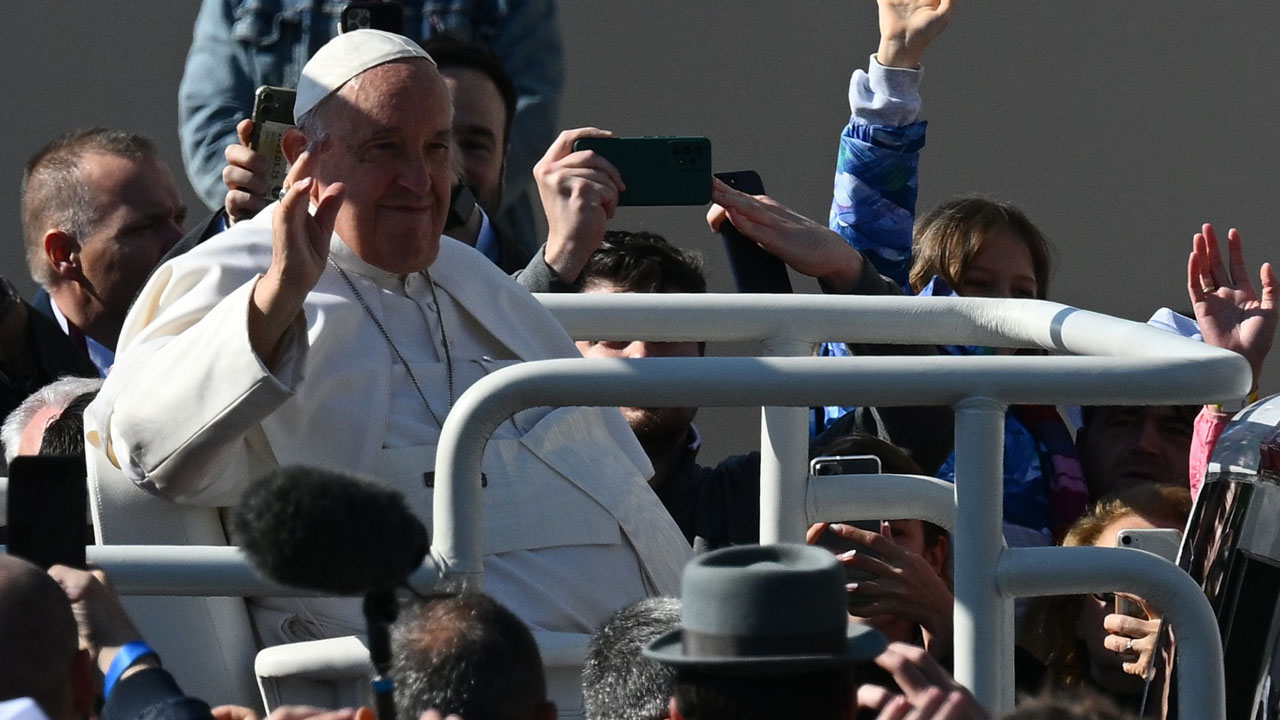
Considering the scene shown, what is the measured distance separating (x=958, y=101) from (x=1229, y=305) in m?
2.11

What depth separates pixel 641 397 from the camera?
2.34 m

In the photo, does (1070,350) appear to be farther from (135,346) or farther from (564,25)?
(564,25)

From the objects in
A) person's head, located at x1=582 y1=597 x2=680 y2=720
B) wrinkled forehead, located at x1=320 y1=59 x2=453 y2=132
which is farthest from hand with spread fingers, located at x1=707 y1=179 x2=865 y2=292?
person's head, located at x1=582 y1=597 x2=680 y2=720

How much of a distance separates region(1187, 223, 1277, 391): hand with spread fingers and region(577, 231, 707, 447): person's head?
3.33ft

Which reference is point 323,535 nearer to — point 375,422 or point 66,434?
point 375,422

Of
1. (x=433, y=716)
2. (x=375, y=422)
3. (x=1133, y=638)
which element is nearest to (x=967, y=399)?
(x=433, y=716)

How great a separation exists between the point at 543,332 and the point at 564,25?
2735 millimetres

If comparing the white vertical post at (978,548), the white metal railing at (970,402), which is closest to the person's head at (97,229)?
the white metal railing at (970,402)

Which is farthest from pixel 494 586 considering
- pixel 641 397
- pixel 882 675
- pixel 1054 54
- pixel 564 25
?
pixel 1054 54

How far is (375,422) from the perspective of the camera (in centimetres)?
317

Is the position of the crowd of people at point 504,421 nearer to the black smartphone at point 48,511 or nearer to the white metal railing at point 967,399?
the black smartphone at point 48,511

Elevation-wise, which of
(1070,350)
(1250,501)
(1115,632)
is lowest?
(1115,632)

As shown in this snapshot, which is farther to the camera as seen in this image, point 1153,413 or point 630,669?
point 1153,413

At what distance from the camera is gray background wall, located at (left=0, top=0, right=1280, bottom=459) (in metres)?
6.02
